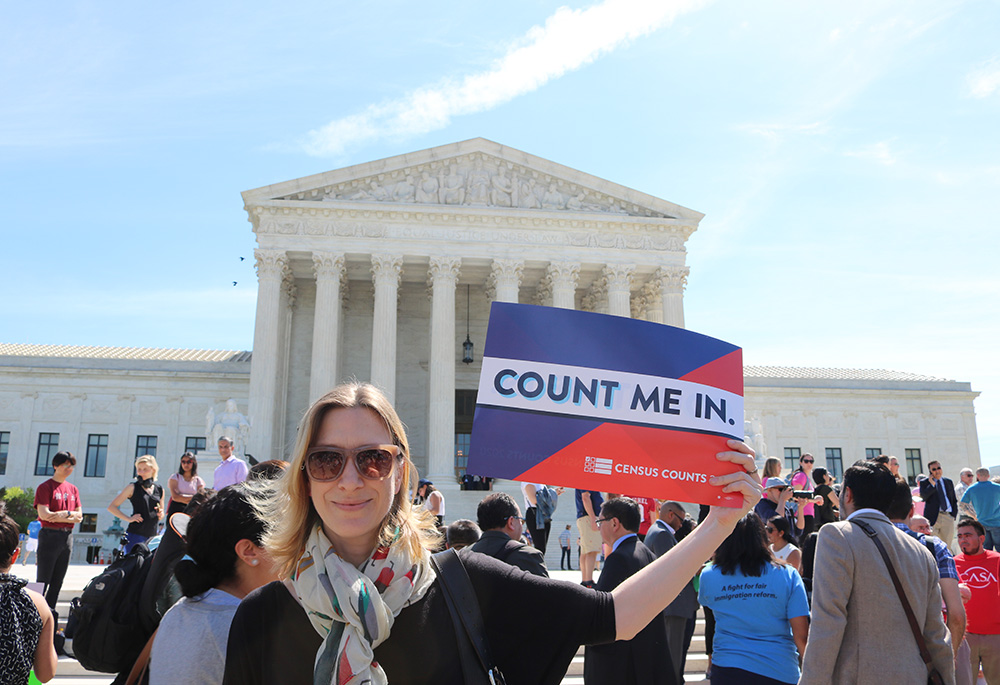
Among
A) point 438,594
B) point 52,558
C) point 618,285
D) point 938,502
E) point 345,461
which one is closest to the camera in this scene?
point 438,594

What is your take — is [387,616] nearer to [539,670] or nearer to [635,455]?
[539,670]

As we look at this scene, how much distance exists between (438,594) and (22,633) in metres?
3.24

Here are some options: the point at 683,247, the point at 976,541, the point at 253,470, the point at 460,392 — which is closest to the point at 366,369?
the point at 460,392

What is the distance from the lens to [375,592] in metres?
2.21

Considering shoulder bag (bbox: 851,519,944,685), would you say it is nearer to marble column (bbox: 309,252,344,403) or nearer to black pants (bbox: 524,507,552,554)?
black pants (bbox: 524,507,552,554)

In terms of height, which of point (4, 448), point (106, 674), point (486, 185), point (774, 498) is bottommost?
point (106, 674)

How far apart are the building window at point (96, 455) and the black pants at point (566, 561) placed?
2489cm

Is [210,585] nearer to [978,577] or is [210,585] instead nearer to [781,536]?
[781,536]

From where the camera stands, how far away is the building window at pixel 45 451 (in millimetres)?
38781

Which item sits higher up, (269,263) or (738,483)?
(269,263)

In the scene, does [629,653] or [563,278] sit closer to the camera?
[629,653]

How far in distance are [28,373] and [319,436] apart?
43.9 m

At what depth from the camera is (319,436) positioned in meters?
2.53

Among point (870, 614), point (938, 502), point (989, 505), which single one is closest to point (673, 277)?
point (938, 502)
